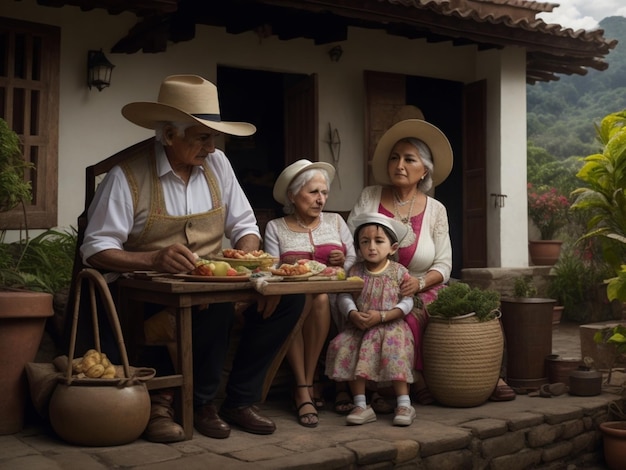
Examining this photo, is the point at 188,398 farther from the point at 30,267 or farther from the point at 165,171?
the point at 30,267

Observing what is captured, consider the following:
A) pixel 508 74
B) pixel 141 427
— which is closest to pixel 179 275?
pixel 141 427

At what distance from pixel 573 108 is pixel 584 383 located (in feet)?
136

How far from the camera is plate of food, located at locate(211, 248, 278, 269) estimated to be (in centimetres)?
401

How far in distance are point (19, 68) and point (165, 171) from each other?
320cm

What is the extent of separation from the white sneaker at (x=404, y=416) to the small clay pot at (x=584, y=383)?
4.97 ft

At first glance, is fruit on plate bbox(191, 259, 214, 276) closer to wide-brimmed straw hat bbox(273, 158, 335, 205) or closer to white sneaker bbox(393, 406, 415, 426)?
wide-brimmed straw hat bbox(273, 158, 335, 205)

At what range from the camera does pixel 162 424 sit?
148 inches

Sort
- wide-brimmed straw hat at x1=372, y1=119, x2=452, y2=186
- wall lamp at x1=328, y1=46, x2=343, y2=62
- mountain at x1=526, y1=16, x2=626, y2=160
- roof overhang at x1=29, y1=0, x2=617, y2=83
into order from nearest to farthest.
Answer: wide-brimmed straw hat at x1=372, y1=119, x2=452, y2=186 < roof overhang at x1=29, y1=0, x2=617, y2=83 < wall lamp at x1=328, y1=46, x2=343, y2=62 < mountain at x1=526, y1=16, x2=626, y2=160

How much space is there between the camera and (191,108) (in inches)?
160

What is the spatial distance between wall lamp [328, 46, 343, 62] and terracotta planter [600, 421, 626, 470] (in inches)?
190

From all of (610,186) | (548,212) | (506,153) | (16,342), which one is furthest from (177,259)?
(548,212)

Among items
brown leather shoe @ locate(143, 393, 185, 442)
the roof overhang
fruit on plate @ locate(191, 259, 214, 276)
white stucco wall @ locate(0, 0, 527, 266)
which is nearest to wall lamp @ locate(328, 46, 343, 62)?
white stucco wall @ locate(0, 0, 527, 266)

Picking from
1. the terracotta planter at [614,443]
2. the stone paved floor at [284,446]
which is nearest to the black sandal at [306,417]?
the stone paved floor at [284,446]

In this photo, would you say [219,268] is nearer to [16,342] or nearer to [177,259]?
[177,259]
